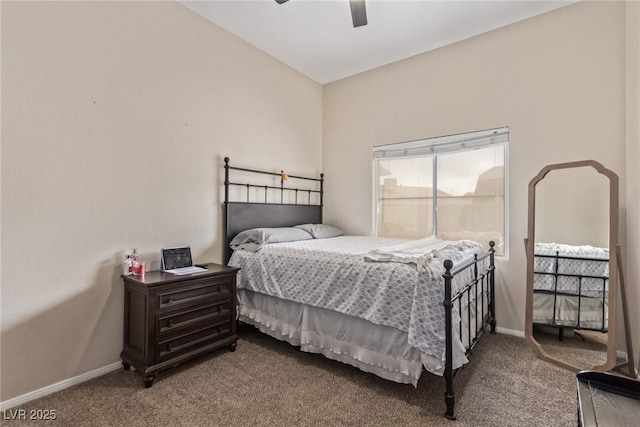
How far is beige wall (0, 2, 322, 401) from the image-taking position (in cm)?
184

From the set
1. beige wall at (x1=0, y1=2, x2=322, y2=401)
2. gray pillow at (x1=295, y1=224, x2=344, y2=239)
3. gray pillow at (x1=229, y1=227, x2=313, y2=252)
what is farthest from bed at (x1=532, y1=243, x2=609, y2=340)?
beige wall at (x1=0, y1=2, x2=322, y2=401)

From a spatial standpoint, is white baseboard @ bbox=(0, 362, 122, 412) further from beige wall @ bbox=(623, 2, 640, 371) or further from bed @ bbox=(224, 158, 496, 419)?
beige wall @ bbox=(623, 2, 640, 371)

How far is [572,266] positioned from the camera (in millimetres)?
2461

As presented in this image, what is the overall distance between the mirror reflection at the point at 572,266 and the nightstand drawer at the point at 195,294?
2.62 metres

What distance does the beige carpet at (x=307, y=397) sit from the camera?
1.71 meters

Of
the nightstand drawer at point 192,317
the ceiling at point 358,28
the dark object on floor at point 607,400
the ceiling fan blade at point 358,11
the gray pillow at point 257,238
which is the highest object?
the ceiling at point 358,28

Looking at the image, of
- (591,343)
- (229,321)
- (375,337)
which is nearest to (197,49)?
(229,321)

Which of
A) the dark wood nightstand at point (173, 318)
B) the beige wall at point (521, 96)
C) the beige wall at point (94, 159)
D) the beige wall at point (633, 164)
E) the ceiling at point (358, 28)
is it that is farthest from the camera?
the ceiling at point (358, 28)

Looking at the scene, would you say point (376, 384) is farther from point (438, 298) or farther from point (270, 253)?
point (270, 253)

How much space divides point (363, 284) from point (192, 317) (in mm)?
1318

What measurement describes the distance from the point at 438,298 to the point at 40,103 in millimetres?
2754

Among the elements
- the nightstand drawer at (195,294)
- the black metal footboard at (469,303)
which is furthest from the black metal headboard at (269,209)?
the black metal footboard at (469,303)

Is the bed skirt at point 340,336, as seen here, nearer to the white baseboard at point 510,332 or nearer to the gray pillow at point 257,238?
the gray pillow at point 257,238

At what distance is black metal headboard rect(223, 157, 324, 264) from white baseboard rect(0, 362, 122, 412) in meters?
1.23
